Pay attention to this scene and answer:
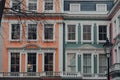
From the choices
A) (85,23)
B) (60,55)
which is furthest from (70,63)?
(85,23)

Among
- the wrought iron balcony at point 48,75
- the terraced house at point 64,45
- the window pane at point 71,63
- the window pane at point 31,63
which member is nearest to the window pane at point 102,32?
the terraced house at point 64,45

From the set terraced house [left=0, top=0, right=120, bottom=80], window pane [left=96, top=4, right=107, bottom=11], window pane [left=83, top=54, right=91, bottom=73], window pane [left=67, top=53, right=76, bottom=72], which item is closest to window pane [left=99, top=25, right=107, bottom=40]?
terraced house [left=0, top=0, right=120, bottom=80]

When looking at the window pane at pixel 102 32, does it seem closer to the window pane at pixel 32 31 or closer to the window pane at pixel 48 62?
the window pane at pixel 48 62

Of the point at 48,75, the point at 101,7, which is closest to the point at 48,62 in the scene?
the point at 48,75

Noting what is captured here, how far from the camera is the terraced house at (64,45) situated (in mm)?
51125

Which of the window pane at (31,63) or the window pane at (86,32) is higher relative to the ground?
the window pane at (86,32)

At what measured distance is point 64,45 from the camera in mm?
52406

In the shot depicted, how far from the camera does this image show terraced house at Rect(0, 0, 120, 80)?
168 ft

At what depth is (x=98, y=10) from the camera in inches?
2073

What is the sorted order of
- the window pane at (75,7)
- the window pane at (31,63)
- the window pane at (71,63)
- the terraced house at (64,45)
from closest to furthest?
the terraced house at (64,45) < the window pane at (31,63) < the window pane at (71,63) < the window pane at (75,7)

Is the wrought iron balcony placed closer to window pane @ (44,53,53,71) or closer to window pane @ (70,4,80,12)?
window pane @ (44,53,53,71)

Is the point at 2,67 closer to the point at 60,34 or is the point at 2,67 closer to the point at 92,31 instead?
the point at 60,34

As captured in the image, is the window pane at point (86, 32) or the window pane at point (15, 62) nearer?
the window pane at point (15, 62)

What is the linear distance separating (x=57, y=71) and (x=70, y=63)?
5.63 feet
